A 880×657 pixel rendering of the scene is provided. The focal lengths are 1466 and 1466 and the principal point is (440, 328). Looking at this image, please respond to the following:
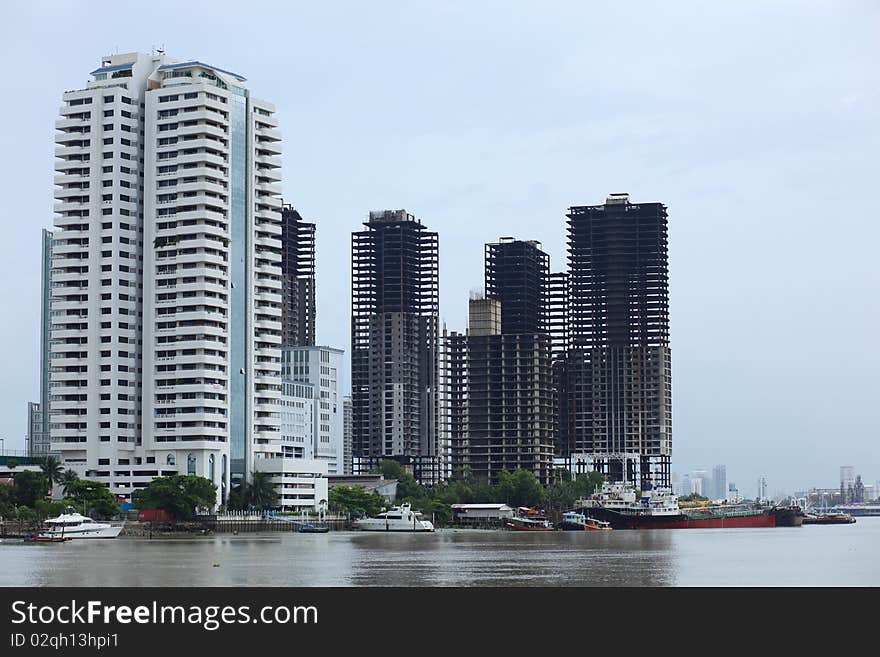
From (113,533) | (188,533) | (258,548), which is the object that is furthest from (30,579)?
(188,533)

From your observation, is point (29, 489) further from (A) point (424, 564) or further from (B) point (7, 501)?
(A) point (424, 564)

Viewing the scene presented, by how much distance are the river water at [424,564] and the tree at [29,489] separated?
110ft

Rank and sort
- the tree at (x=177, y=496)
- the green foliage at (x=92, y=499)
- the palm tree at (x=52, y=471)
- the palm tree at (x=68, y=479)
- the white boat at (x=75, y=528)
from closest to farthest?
the white boat at (x=75, y=528), the green foliage at (x=92, y=499), the tree at (x=177, y=496), the palm tree at (x=68, y=479), the palm tree at (x=52, y=471)

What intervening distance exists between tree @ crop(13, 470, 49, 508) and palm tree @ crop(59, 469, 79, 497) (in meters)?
4.16

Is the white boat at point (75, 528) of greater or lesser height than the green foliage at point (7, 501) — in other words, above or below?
below

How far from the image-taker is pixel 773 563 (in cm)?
10812

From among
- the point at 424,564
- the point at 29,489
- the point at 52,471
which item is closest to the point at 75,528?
the point at 29,489

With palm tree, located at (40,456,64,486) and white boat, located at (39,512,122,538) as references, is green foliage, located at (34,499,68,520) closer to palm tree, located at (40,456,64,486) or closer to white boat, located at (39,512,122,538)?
white boat, located at (39,512,122,538)

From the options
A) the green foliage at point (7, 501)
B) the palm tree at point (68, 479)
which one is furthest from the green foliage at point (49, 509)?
the palm tree at point (68, 479)

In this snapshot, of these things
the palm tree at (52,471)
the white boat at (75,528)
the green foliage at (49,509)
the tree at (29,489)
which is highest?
the palm tree at (52,471)

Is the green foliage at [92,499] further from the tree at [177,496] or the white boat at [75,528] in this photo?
the white boat at [75,528]

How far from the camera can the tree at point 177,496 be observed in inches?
7219
